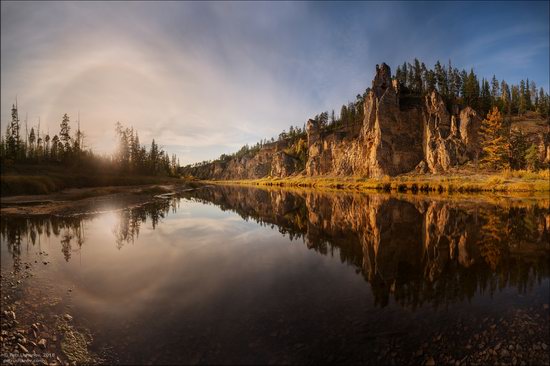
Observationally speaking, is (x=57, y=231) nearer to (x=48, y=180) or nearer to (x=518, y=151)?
(x=48, y=180)

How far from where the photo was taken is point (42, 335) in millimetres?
6898

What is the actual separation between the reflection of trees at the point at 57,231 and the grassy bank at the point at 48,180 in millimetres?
21642

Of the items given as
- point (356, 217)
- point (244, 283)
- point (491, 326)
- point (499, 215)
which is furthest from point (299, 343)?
point (499, 215)

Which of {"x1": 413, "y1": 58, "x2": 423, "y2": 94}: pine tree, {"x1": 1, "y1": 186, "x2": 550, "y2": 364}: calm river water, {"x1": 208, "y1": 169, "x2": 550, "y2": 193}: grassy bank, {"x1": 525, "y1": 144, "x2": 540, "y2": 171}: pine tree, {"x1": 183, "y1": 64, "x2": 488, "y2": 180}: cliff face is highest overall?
{"x1": 413, "y1": 58, "x2": 423, "y2": 94}: pine tree

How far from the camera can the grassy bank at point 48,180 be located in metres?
40.1

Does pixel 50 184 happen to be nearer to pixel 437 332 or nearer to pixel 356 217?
pixel 356 217

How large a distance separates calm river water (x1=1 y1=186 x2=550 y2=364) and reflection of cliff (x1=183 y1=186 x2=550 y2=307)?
0.35 feet

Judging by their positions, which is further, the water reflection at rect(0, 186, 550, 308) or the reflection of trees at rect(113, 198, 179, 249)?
the reflection of trees at rect(113, 198, 179, 249)

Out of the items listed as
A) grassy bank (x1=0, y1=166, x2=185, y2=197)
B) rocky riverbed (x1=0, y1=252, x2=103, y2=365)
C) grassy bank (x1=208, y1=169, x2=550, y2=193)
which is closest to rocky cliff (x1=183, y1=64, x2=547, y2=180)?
grassy bank (x1=208, y1=169, x2=550, y2=193)

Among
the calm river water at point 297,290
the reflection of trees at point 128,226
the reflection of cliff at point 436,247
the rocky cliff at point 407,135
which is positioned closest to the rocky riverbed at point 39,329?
the calm river water at point 297,290

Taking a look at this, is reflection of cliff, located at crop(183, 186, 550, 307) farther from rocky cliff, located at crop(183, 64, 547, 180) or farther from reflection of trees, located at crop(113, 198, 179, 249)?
rocky cliff, located at crop(183, 64, 547, 180)

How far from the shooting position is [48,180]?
4434cm

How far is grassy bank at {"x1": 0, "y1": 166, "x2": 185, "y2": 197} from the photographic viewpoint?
40125 mm

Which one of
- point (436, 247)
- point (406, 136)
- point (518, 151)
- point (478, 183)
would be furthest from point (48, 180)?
point (518, 151)
